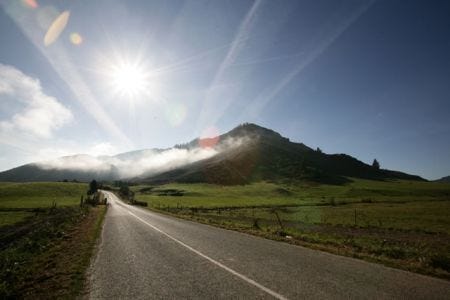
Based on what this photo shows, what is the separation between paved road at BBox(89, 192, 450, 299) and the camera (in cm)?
810

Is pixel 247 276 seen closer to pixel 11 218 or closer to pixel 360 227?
pixel 360 227

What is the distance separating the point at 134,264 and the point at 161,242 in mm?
5599

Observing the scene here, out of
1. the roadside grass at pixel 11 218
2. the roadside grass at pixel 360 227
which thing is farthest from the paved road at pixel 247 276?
the roadside grass at pixel 11 218

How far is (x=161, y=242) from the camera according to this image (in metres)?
17.8

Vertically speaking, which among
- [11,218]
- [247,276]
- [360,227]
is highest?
[11,218]

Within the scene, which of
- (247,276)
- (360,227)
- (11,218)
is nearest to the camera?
(247,276)

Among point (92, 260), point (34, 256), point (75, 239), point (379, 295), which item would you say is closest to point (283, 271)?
point (379, 295)

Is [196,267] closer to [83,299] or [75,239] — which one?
[83,299]

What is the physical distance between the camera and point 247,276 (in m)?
9.77

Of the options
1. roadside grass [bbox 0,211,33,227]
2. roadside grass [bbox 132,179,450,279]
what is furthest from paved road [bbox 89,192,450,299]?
roadside grass [bbox 0,211,33,227]

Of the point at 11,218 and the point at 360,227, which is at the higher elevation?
the point at 11,218

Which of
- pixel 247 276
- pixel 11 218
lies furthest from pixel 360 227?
pixel 11 218

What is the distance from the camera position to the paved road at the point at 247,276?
26.6 feet

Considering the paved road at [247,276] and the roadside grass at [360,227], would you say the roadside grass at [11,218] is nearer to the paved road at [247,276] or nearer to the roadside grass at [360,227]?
the roadside grass at [360,227]
